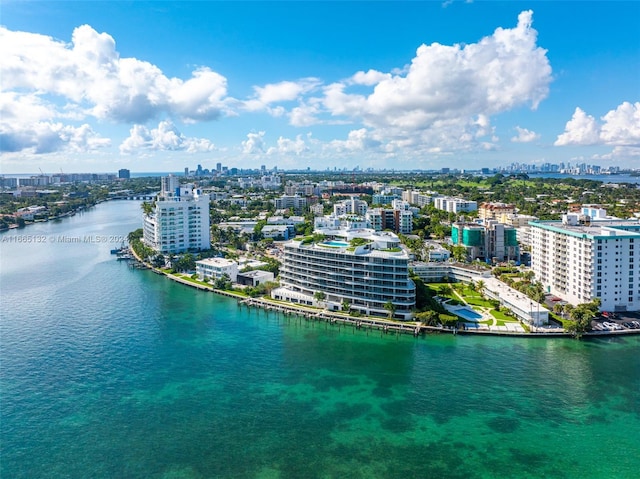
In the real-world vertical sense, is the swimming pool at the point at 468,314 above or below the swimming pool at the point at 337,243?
below

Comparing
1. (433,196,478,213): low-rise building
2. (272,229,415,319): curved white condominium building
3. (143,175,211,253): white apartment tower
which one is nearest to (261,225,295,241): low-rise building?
(143,175,211,253): white apartment tower

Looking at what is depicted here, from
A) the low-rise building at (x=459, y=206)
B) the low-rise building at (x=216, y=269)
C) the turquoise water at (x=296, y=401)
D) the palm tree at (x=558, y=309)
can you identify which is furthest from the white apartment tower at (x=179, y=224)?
the low-rise building at (x=459, y=206)

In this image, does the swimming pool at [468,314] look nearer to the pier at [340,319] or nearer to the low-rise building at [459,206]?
the pier at [340,319]

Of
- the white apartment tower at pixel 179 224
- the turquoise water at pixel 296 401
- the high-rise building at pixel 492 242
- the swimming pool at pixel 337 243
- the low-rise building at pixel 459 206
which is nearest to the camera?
the turquoise water at pixel 296 401

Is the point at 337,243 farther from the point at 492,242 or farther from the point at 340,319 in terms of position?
the point at 492,242

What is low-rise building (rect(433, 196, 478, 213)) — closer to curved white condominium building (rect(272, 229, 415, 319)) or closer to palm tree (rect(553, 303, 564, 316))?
curved white condominium building (rect(272, 229, 415, 319))

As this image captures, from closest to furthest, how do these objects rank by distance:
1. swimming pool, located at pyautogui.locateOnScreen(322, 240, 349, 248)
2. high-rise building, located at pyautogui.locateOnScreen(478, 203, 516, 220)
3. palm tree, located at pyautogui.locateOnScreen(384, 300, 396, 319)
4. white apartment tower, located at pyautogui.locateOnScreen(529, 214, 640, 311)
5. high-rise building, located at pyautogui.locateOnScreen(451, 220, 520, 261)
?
palm tree, located at pyautogui.locateOnScreen(384, 300, 396, 319) < white apartment tower, located at pyautogui.locateOnScreen(529, 214, 640, 311) < swimming pool, located at pyautogui.locateOnScreen(322, 240, 349, 248) < high-rise building, located at pyautogui.locateOnScreen(451, 220, 520, 261) < high-rise building, located at pyautogui.locateOnScreen(478, 203, 516, 220)
